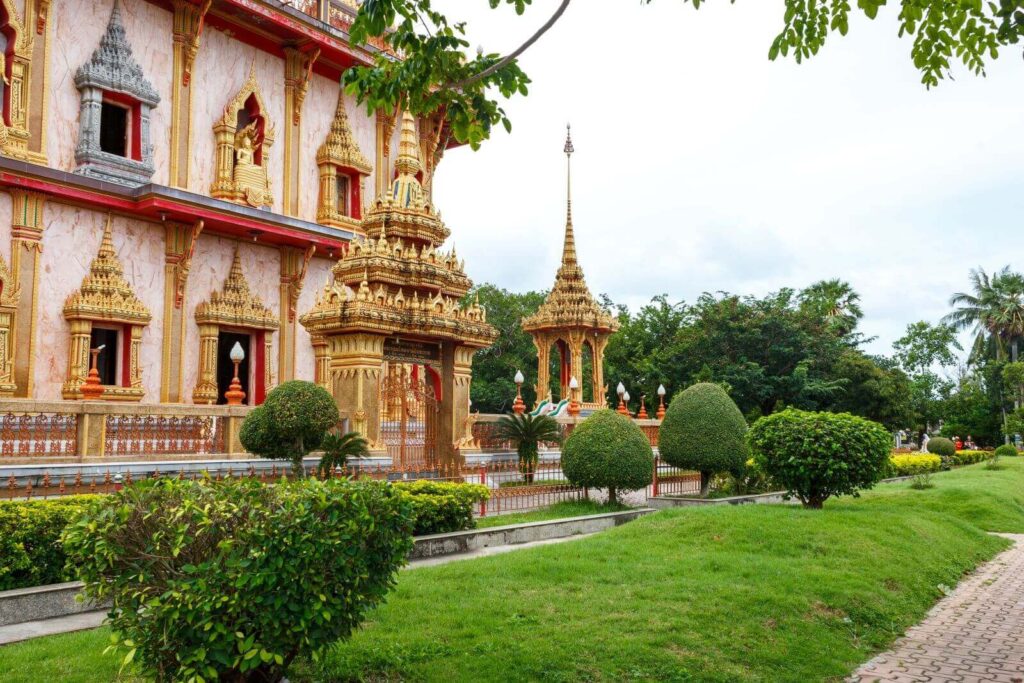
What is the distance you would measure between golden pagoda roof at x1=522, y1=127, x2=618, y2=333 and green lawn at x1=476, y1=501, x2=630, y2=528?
11.5 m

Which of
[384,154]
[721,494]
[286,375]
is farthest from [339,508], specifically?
[384,154]

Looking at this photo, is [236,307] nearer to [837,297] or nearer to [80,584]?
[80,584]

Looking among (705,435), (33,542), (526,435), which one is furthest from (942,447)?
(33,542)

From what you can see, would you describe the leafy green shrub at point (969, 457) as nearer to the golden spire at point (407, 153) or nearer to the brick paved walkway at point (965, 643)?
the brick paved walkway at point (965, 643)

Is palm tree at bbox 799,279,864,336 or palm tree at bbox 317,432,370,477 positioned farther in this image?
palm tree at bbox 799,279,864,336

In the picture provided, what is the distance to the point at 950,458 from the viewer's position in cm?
3584

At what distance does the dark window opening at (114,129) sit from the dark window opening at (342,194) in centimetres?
572

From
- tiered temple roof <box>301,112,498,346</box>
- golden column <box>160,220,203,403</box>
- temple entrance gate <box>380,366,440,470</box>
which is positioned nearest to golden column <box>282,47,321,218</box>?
golden column <box>160,220,203,403</box>

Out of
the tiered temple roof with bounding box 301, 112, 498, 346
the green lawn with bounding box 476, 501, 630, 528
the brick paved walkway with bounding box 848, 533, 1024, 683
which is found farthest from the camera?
the tiered temple roof with bounding box 301, 112, 498, 346

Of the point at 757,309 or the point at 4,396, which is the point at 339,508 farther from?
the point at 757,309

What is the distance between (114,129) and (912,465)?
25.0 m

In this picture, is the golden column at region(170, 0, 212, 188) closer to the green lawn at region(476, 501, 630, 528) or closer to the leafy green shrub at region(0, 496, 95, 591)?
the green lawn at region(476, 501, 630, 528)

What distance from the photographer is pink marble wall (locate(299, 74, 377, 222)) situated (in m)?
21.6

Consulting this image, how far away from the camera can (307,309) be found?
2091cm
